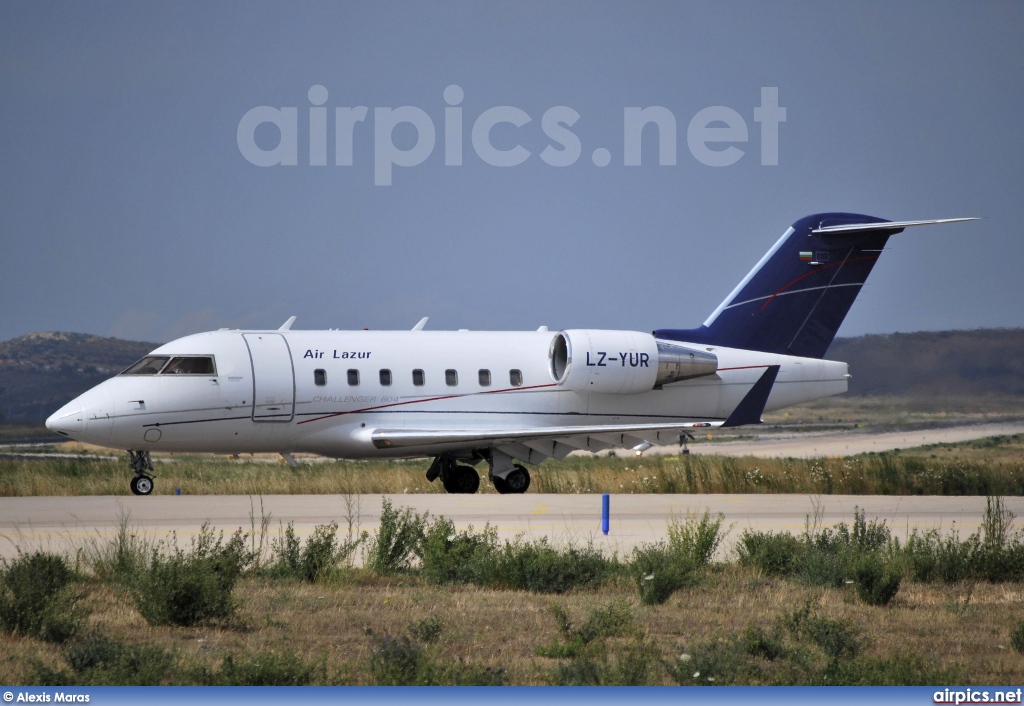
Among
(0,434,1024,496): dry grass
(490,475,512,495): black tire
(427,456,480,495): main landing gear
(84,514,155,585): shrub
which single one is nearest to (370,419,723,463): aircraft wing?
(490,475,512,495): black tire

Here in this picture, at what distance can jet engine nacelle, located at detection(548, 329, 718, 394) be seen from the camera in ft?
82.4

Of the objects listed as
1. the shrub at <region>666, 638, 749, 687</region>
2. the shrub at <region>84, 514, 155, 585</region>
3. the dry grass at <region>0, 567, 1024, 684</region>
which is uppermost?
the shrub at <region>84, 514, 155, 585</region>

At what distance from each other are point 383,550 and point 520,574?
1895 millimetres

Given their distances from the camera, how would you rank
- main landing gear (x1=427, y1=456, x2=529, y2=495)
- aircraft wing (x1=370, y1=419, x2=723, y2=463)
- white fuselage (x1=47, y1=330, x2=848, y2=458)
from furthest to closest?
main landing gear (x1=427, y1=456, x2=529, y2=495) → aircraft wing (x1=370, y1=419, x2=723, y2=463) → white fuselage (x1=47, y1=330, x2=848, y2=458)

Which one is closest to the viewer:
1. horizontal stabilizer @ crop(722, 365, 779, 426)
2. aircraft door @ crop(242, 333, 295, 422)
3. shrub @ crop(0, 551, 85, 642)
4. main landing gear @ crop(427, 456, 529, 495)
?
shrub @ crop(0, 551, 85, 642)

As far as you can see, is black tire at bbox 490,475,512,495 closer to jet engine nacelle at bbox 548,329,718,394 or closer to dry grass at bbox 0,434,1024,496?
dry grass at bbox 0,434,1024,496

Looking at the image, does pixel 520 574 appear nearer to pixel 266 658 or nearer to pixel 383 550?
pixel 383 550

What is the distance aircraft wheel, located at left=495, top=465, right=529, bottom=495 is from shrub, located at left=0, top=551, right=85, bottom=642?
46.7 feet

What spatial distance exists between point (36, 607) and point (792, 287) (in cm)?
1973

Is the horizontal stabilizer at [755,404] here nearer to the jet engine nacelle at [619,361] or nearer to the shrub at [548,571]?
the jet engine nacelle at [619,361]

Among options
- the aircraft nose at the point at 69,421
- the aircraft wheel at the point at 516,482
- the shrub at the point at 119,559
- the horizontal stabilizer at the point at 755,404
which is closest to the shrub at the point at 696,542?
the shrub at the point at 119,559

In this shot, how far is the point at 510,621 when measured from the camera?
11.1 meters

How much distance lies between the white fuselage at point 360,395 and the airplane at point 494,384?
0.03m

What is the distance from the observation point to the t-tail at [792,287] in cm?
2703
